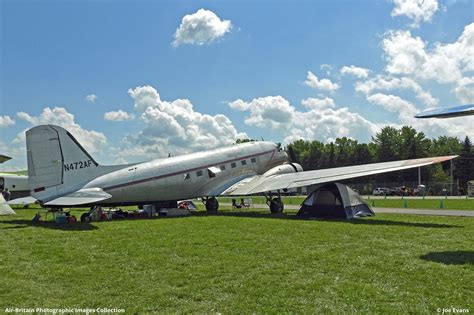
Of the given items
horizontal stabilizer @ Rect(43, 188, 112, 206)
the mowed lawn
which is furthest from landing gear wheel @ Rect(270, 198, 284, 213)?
the mowed lawn

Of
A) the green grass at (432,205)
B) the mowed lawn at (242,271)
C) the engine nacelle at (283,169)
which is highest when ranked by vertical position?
the engine nacelle at (283,169)

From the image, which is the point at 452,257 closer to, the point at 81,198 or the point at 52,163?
the point at 81,198

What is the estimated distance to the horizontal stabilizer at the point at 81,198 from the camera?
63.2 feet

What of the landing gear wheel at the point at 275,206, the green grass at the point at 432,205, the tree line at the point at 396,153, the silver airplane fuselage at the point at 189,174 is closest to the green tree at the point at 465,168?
the tree line at the point at 396,153

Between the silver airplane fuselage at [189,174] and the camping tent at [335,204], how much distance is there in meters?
7.31

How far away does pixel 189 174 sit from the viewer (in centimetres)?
2642

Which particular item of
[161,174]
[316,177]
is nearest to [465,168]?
[316,177]

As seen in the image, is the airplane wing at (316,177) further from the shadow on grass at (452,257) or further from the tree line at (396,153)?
the tree line at (396,153)

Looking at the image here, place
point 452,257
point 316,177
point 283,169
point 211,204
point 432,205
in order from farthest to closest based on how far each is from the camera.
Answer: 1. point 432,205
2. point 283,169
3. point 211,204
4. point 316,177
5. point 452,257

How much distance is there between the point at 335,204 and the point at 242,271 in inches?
538

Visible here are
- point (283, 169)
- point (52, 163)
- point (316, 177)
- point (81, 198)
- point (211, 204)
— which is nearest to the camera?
point (81, 198)

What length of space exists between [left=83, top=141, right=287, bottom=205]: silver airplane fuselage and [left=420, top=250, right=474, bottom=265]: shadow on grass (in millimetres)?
16309

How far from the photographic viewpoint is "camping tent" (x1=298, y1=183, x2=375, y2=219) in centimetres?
2147

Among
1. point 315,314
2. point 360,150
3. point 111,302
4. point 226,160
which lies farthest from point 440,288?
point 360,150
